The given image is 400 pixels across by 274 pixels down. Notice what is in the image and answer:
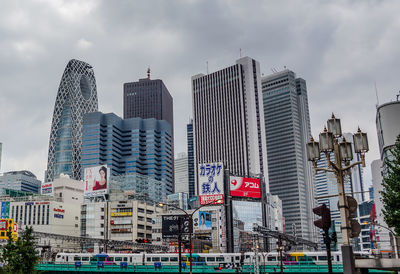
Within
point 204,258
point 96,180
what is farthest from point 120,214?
point 204,258

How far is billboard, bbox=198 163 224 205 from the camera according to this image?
478ft

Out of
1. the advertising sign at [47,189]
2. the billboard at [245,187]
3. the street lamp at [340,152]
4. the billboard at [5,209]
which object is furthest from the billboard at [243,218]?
the street lamp at [340,152]

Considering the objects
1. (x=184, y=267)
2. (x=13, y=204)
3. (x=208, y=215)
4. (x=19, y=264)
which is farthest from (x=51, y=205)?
(x=19, y=264)

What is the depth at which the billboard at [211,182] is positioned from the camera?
146 meters

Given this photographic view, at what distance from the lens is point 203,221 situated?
141125 millimetres

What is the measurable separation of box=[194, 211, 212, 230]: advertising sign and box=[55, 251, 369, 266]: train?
58130mm

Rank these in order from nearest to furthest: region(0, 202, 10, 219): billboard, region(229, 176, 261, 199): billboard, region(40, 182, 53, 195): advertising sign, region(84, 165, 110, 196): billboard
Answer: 1. region(229, 176, 261, 199): billboard
2. region(84, 165, 110, 196): billboard
3. region(0, 202, 10, 219): billboard
4. region(40, 182, 53, 195): advertising sign

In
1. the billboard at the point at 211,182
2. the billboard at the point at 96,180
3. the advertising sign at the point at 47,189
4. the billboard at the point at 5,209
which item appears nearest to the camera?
the billboard at the point at 211,182

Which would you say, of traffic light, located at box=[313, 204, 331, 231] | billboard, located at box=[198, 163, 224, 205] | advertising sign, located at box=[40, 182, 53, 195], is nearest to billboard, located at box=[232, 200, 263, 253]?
billboard, located at box=[198, 163, 224, 205]

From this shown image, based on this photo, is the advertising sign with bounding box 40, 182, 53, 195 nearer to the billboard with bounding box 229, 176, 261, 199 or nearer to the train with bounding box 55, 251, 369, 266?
the billboard with bounding box 229, 176, 261, 199

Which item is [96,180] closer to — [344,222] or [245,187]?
[245,187]

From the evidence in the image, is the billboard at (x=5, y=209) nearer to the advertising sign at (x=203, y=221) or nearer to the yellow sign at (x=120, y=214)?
the yellow sign at (x=120, y=214)

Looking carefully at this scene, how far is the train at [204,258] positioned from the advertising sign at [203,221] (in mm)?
58130

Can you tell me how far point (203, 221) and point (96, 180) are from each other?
45.4 meters
